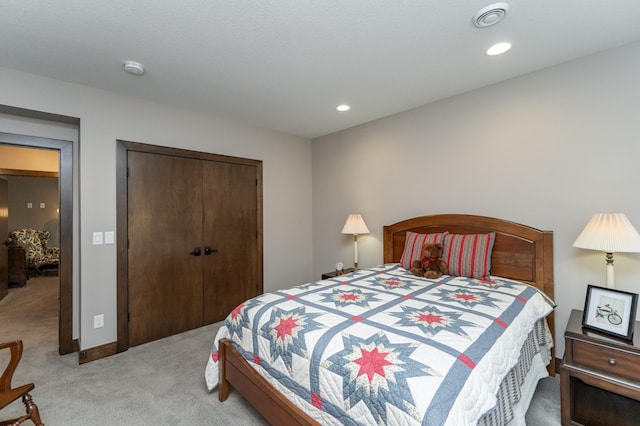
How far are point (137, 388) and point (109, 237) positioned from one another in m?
1.43

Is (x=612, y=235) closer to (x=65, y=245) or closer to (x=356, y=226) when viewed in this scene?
(x=356, y=226)

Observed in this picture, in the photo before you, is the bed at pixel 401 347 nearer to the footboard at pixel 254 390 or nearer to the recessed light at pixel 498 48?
the footboard at pixel 254 390

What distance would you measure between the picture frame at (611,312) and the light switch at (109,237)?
3.90 meters

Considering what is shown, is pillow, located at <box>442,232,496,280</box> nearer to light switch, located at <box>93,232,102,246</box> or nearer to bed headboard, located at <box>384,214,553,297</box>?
bed headboard, located at <box>384,214,553,297</box>

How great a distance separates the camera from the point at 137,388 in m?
2.22

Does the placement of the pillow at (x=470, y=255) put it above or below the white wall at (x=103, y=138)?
below

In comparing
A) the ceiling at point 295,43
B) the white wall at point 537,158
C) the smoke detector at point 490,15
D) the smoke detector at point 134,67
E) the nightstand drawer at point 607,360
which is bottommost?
the nightstand drawer at point 607,360

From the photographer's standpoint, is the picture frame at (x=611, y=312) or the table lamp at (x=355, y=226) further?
the table lamp at (x=355, y=226)

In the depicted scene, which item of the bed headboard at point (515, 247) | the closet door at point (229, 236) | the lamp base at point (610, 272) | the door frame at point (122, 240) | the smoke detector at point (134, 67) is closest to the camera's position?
the lamp base at point (610, 272)

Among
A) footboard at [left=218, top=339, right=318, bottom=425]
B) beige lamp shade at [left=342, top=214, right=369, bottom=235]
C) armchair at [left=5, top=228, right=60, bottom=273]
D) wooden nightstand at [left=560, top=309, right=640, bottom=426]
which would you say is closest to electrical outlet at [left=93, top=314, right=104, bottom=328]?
footboard at [left=218, top=339, right=318, bottom=425]

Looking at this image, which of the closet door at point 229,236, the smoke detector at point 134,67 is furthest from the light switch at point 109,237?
the smoke detector at point 134,67

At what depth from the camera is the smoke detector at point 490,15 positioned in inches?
67.1

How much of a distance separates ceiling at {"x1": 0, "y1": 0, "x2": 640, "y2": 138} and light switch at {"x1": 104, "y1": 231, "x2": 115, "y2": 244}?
55.0 inches

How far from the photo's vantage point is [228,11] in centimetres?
172
